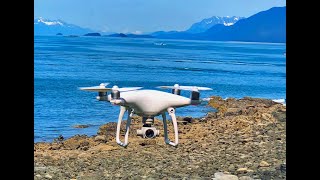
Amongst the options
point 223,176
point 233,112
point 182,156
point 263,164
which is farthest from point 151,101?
point 233,112

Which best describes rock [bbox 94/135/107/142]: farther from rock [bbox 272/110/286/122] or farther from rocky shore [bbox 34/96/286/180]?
rock [bbox 272/110/286/122]

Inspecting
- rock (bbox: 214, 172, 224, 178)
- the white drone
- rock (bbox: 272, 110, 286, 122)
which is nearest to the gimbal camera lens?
the white drone

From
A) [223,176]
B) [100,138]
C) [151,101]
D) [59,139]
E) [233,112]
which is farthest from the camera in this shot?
[233,112]

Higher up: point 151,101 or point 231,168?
point 151,101

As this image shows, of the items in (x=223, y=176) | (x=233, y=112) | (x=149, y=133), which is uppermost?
(x=149, y=133)

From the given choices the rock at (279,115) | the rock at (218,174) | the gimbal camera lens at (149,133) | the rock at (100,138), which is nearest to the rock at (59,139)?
the rock at (100,138)

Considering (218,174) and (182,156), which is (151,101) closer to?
(218,174)
